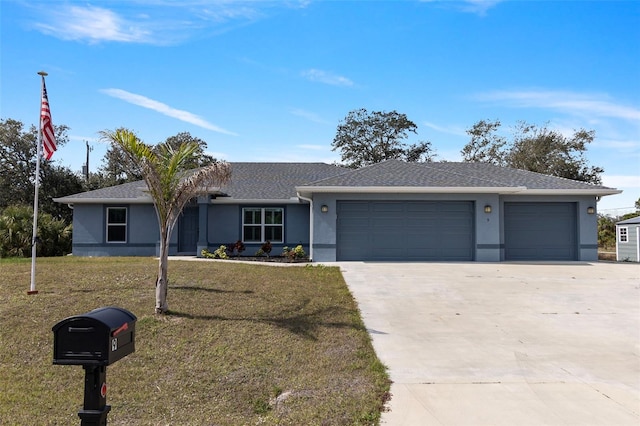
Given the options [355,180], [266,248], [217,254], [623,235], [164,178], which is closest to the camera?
[164,178]

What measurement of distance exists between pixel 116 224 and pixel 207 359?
1456 centimetres

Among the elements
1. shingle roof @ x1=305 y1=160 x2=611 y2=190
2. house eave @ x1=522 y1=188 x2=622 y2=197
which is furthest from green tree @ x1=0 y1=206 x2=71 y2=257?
house eave @ x1=522 y1=188 x2=622 y2=197

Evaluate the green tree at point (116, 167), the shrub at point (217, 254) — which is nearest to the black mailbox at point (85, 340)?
the shrub at point (217, 254)

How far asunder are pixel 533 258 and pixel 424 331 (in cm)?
1198

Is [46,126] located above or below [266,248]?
above

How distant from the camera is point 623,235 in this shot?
23688 millimetres

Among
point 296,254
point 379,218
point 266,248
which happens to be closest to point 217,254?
point 266,248

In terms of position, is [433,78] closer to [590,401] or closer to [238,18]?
[238,18]

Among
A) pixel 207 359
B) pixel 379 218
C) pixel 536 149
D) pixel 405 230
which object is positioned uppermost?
pixel 536 149

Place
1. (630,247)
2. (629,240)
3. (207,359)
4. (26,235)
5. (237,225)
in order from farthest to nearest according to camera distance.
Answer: (629,240)
(630,247)
(237,225)
(26,235)
(207,359)

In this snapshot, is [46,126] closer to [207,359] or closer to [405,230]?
[207,359]

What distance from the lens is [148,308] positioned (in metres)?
7.20

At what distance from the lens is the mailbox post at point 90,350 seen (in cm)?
238

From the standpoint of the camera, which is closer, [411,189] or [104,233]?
[411,189]
